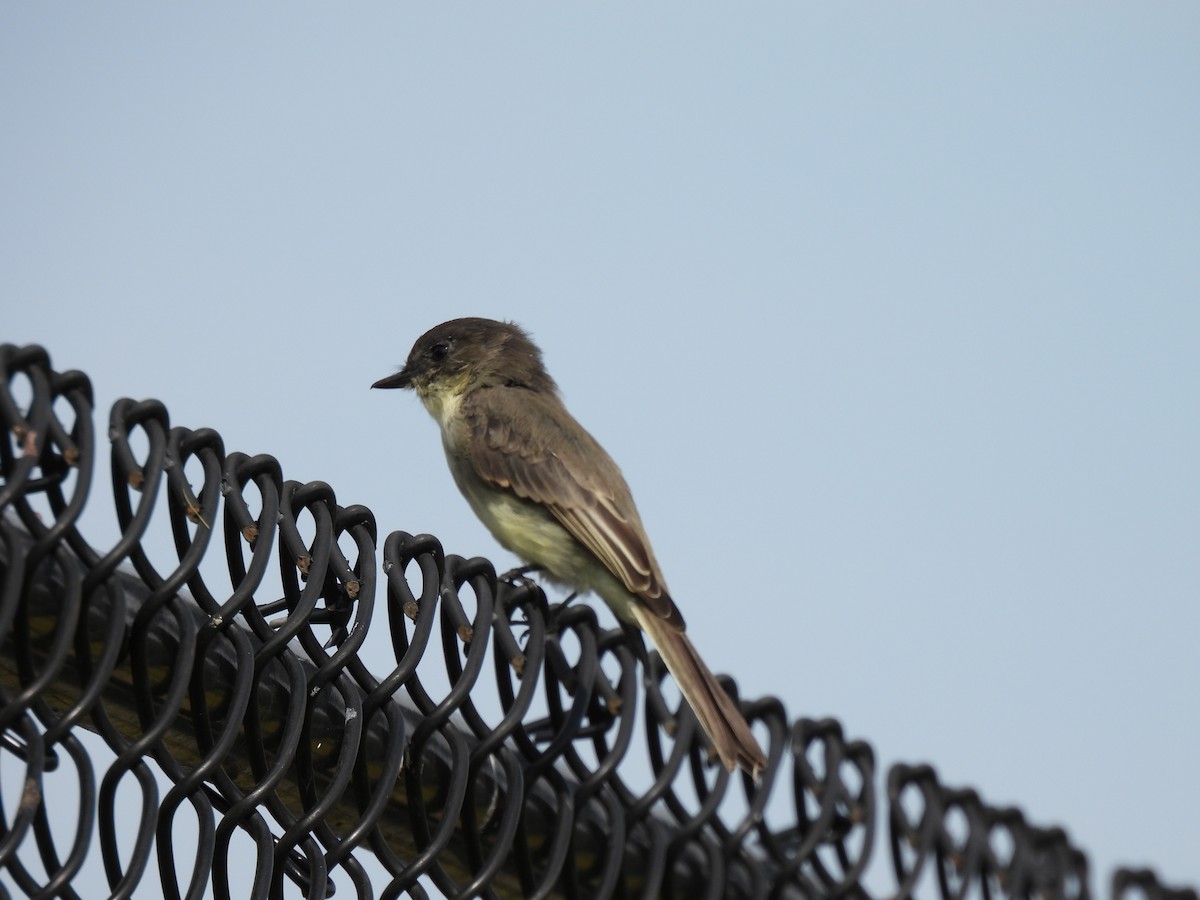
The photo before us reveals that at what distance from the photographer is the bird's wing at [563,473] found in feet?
17.8

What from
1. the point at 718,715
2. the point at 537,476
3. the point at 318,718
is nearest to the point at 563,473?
the point at 537,476

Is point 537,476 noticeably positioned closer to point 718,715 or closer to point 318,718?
point 718,715

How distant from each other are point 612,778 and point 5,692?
1.41m

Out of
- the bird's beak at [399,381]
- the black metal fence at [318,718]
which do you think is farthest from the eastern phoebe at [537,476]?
the black metal fence at [318,718]

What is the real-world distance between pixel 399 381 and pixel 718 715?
378cm

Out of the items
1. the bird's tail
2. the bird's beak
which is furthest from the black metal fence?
the bird's beak

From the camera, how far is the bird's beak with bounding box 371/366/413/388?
22.6ft

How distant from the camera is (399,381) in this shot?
6914mm

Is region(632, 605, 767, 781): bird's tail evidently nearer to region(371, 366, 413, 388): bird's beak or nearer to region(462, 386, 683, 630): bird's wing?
region(462, 386, 683, 630): bird's wing

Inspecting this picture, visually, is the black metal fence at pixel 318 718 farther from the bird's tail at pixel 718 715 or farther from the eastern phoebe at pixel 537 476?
A: the eastern phoebe at pixel 537 476

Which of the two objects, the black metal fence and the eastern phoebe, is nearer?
the black metal fence

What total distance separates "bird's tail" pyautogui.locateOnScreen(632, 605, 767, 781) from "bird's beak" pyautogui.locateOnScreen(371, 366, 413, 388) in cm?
288

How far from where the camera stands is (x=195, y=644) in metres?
2.03

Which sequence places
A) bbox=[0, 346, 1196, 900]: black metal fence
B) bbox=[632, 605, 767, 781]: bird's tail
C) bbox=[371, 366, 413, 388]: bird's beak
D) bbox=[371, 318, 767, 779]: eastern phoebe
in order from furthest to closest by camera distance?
1. bbox=[371, 366, 413, 388]: bird's beak
2. bbox=[371, 318, 767, 779]: eastern phoebe
3. bbox=[632, 605, 767, 781]: bird's tail
4. bbox=[0, 346, 1196, 900]: black metal fence
